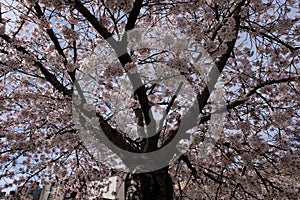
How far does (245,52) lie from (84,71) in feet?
9.70

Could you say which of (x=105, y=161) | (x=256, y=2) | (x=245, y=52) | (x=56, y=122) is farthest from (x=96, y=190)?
(x=256, y=2)

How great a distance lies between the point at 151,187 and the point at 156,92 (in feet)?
8.13

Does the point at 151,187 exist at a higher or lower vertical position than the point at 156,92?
lower

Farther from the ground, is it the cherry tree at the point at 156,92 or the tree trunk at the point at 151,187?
the cherry tree at the point at 156,92

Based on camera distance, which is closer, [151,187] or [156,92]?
[151,187]

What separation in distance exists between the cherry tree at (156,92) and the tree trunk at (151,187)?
0.05 ft

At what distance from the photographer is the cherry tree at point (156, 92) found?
404 centimetres

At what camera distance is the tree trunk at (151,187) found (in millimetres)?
3883

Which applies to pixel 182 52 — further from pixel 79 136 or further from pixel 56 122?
pixel 56 122

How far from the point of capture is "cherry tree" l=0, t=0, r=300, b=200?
4.04 m

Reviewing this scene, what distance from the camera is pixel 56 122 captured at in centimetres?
540

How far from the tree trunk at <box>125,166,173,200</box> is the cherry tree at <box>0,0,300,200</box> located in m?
0.02

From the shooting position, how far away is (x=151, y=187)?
393 cm

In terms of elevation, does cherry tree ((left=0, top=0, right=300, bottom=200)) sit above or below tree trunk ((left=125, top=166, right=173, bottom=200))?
above
